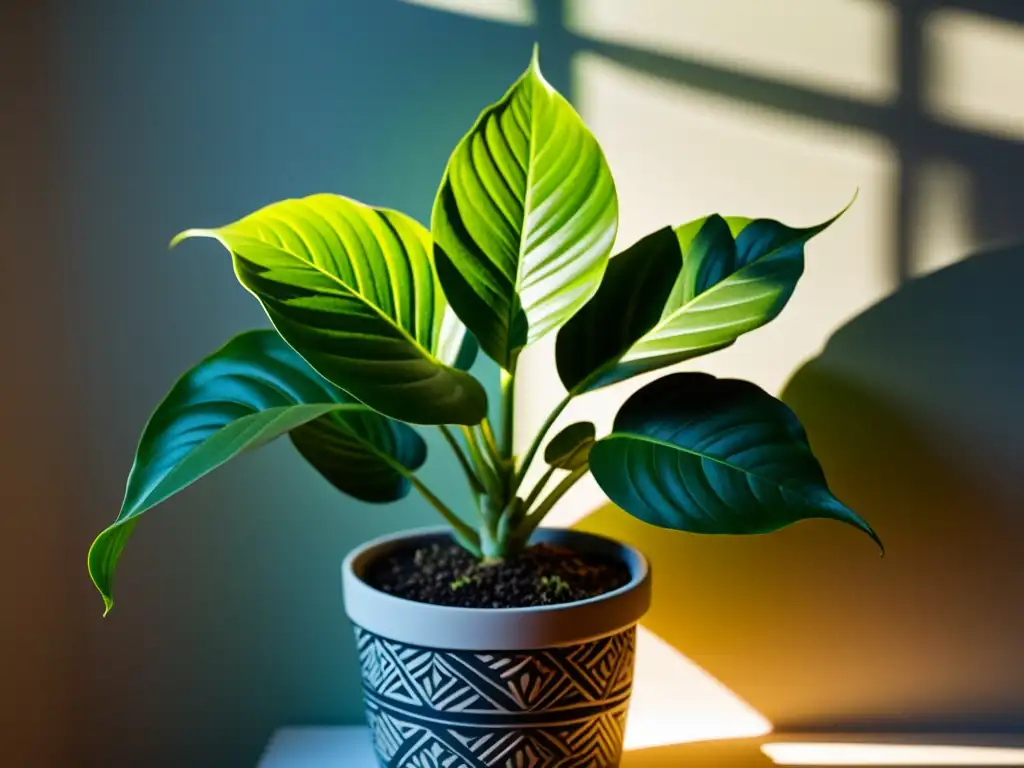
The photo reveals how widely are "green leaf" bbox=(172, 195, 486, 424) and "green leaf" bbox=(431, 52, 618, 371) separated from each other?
0.05m

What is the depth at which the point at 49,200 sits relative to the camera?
3.19ft

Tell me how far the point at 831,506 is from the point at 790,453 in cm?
5

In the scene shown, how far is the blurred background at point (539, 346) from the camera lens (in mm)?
970

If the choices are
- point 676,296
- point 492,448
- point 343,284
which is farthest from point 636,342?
point 343,284

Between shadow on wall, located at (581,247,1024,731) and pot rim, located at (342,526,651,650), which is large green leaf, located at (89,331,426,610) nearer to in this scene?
pot rim, located at (342,526,651,650)

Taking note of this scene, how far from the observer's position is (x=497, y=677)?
28.1 inches

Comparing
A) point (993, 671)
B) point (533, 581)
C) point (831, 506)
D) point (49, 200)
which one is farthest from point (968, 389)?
point (49, 200)

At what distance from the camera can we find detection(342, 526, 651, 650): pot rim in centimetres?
71

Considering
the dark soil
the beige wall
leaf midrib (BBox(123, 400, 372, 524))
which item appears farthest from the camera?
the beige wall

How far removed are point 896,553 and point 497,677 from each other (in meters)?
0.51

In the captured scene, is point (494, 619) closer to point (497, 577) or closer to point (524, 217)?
point (497, 577)

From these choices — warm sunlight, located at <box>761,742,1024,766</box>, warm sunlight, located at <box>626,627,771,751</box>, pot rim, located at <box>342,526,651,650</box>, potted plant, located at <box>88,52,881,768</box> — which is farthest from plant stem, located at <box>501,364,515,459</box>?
warm sunlight, located at <box>761,742,1024,766</box>

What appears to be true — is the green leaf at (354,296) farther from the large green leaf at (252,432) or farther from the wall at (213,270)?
the wall at (213,270)

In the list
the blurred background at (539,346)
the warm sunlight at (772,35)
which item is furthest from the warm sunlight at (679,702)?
the warm sunlight at (772,35)
